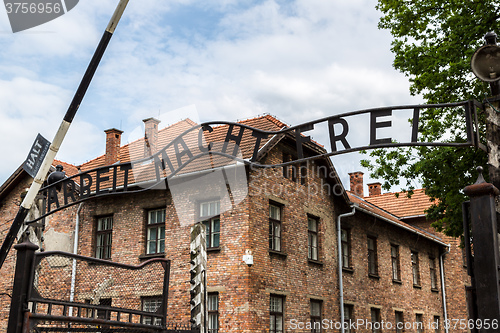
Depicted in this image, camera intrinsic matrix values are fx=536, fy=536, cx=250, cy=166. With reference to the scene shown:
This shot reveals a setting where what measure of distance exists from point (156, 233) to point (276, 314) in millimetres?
4841

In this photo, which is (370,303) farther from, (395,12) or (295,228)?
(395,12)

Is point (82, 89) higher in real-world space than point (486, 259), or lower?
higher

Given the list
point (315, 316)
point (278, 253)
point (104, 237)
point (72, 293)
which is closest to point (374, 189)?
point (315, 316)

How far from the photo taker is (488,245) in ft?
11.5

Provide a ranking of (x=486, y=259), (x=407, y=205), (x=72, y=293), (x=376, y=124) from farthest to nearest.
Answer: (x=407, y=205) → (x=376, y=124) → (x=72, y=293) → (x=486, y=259)

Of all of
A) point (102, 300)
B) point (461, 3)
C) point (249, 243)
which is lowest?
point (102, 300)

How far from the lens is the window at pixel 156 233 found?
1800cm

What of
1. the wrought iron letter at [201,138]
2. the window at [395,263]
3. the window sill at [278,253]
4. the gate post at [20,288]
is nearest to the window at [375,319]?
the window at [395,263]

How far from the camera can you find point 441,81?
14891 mm

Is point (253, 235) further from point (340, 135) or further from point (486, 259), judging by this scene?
point (486, 259)

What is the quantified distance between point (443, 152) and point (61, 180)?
10.0 m

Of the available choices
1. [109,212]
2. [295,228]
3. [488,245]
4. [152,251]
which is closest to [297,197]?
[295,228]

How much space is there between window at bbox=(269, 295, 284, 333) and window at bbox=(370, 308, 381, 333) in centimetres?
667

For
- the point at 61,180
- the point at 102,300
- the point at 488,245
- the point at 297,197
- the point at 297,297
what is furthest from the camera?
the point at 297,197
